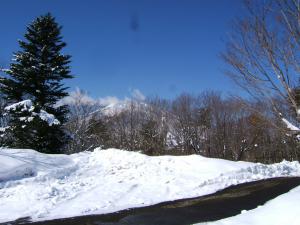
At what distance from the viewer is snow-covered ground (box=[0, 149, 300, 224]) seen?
9.52 metres

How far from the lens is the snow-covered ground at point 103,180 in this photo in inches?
Answer: 375

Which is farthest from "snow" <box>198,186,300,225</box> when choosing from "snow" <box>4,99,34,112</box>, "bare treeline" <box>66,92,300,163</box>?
"bare treeline" <box>66,92,300,163</box>

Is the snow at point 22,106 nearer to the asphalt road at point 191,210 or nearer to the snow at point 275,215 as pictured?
the asphalt road at point 191,210

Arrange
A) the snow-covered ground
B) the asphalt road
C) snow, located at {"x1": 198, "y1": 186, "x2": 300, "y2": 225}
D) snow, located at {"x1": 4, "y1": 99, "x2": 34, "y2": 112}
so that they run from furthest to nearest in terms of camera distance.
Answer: snow, located at {"x1": 4, "y1": 99, "x2": 34, "y2": 112}
the snow-covered ground
the asphalt road
snow, located at {"x1": 198, "y1": 186, "x2": 300, "y2": 225}

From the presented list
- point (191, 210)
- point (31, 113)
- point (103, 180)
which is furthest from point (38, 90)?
point (191, 210)

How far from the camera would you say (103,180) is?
41.8 feet

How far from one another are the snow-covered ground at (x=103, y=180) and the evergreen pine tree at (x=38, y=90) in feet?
18.5

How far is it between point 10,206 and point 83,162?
21.7 feet

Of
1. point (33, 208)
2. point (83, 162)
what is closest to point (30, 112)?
point (83, 162)

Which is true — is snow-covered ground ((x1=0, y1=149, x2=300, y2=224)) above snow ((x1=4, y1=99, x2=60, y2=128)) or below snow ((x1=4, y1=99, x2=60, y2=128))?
below

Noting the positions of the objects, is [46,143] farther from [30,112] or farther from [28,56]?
[28,56]

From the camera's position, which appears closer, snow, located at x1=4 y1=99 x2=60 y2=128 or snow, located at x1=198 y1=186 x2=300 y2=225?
snow, located at x1=198 y1=186 x2=300 y2=225

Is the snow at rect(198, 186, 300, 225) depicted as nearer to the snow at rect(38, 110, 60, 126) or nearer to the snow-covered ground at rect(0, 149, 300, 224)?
the snow-covered ground at rect(0, 149, 300, 224)

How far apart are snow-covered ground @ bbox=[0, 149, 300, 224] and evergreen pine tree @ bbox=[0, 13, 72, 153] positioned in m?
5.63
